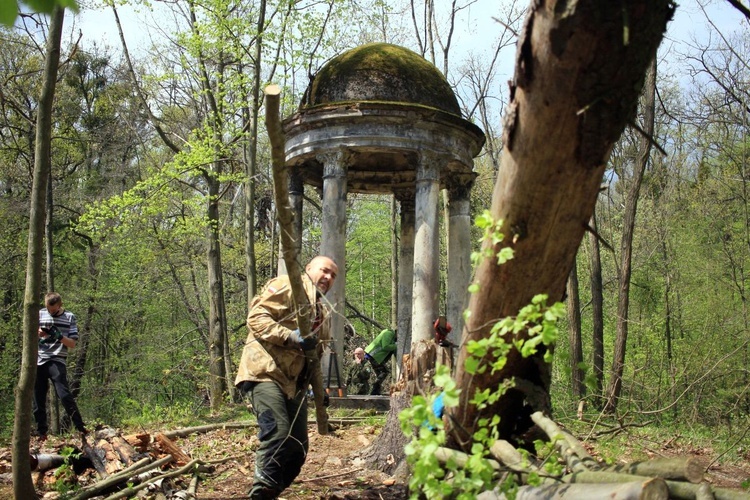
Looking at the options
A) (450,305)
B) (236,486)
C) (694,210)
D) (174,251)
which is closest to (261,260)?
(174,251)

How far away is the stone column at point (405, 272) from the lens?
12578mm

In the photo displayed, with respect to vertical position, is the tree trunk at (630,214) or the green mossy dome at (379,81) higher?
the green mossy dome at (379,81)

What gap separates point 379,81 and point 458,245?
3242mm

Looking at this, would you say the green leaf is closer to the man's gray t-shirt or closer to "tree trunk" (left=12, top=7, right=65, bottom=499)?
"tree trunk" (left=12, top=7, right=65, bottom=499)

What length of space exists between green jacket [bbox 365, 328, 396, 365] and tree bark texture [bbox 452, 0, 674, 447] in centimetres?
980

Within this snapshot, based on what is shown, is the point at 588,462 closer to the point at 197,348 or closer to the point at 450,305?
the point at 450,305

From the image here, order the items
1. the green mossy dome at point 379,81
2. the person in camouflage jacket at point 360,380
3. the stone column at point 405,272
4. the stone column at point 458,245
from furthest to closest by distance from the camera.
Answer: the person in camouflage jacket at point 360,380
the stone column at point 405,272
the stone column at point 458,245
the green mossy dome at point 379,81

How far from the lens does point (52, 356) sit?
785 centimetres

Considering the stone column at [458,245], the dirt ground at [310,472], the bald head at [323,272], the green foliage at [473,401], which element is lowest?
the dirt ground at [310,472]

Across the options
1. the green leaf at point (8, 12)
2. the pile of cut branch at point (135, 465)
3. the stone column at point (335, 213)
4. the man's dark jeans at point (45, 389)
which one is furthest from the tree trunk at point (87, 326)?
the green leaf at point (8, 12)

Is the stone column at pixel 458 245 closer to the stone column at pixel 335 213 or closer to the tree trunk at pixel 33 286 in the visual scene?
the stone column at pixel 335 213

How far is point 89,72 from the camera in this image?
A: 20.3 m

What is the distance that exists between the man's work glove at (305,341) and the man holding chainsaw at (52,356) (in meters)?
4.74

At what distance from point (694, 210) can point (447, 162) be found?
1064cm
